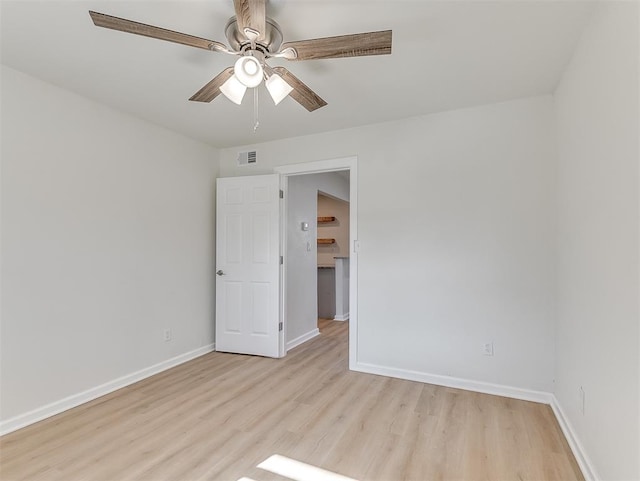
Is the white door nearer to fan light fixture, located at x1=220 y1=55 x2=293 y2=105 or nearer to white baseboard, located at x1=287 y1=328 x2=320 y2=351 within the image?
white baseboard, located at x1=287 y1=328 x2=320 y2=351

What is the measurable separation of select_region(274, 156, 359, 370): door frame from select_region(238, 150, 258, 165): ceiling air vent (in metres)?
0.34

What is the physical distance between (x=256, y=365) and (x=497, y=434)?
2.19 meters

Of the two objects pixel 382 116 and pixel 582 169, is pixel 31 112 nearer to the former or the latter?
pixel 382 116

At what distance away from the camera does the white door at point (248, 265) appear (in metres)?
3.70

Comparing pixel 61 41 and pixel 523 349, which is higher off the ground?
pixel 61 41

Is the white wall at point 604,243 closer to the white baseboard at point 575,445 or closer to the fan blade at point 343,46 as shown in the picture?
the white baseboard at point 575,445

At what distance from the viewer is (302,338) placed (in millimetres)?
4312

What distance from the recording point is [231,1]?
1642 millimetres

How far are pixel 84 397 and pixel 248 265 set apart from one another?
182 cm

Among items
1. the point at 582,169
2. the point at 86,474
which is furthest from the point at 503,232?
the point at 86,474

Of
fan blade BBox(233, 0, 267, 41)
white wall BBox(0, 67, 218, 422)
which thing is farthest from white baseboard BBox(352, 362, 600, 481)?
fan blade BBox(233, 0, 267, 41)

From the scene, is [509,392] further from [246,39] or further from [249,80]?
[246,39]

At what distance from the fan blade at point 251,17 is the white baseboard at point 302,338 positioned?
3232mm

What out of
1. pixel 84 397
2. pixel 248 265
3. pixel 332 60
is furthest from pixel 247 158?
pixel 84 397
